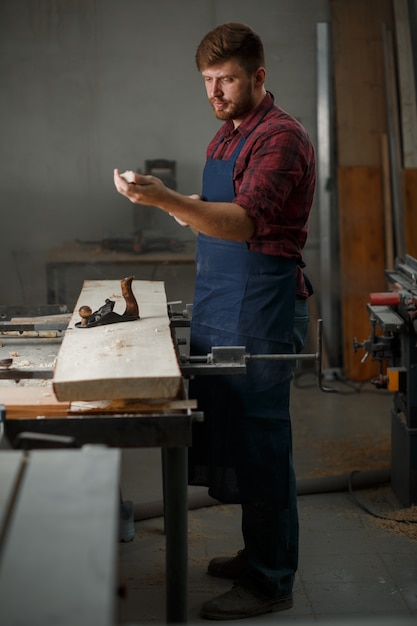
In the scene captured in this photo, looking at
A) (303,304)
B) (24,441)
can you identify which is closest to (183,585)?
(24,441)

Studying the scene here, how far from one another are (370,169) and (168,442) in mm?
4114

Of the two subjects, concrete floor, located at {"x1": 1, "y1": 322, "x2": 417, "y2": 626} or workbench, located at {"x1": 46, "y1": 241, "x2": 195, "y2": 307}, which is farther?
workbench, located at {"x1": 46, "y1": 241, "x2": 195, "y2": 307}

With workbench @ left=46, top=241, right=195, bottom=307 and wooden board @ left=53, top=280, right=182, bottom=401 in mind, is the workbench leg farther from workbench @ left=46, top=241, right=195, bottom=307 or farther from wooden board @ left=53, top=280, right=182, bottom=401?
workbench @ left=46, top=241, right=195, bottom=307

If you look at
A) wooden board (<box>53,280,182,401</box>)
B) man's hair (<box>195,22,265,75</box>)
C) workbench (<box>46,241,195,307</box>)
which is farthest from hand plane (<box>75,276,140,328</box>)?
workbench (<box>46,241,195,307</box>)

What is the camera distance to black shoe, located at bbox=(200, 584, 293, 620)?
9.61ft

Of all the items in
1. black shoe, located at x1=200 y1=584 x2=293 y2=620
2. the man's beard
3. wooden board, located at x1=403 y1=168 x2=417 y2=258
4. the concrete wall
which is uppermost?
the concrete wall

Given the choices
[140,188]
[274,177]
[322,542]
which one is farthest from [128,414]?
[322,542]

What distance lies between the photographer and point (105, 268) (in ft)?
19.2

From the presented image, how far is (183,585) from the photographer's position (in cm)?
246

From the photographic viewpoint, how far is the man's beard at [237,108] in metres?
2.83

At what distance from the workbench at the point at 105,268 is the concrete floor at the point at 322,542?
4.75ft

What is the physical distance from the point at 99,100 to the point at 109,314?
11.1ft

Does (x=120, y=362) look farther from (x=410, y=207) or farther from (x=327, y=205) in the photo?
(x=327, y=205)

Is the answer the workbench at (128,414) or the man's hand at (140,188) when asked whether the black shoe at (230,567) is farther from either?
the man's hand at (140,188)
